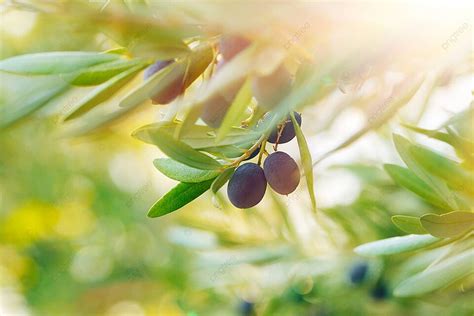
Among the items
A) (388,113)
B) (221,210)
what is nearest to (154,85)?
(388,113)

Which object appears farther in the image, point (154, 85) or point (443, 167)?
point (443, 167)

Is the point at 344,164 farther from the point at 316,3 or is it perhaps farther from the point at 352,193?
the point at 316,3

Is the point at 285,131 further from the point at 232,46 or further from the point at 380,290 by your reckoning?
the point at 380,290

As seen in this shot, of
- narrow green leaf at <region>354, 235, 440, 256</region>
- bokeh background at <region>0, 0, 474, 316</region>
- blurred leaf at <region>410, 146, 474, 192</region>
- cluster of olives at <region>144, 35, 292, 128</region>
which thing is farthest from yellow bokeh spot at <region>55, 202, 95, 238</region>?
cluster of olives at <region>144, 35, 292, 128</region>

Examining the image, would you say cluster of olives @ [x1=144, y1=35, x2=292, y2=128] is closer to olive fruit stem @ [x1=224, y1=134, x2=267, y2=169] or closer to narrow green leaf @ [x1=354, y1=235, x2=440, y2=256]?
olive fruit stem @ [x1=224, y1=134, x2=267, y2=169]

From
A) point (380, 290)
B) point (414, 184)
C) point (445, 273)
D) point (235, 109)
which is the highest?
point (235, 109)
